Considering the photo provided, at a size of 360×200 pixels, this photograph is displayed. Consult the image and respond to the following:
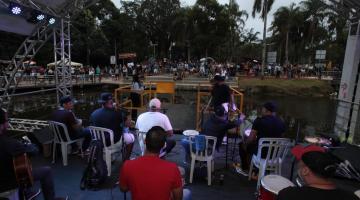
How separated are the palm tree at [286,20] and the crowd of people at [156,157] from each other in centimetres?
3012

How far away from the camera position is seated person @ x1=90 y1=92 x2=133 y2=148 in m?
4.41

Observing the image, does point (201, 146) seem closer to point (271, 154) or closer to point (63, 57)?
Answer: point (271, 154)

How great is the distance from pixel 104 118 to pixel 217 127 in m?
1.71

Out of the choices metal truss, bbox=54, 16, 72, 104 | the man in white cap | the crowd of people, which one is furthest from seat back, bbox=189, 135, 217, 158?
metal truss, bbox=54, 16, 72, 104

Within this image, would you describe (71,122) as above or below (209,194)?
above

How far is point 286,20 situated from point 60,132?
33.3 meters

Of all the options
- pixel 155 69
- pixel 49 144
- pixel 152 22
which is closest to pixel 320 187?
pixel 49 144

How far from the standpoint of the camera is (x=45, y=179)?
3.27 metres

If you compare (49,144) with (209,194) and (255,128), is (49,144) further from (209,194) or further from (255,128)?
(255,128)

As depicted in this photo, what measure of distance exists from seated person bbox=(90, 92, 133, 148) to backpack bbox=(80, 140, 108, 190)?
384mm

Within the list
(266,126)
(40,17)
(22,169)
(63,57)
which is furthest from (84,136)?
(63,57)

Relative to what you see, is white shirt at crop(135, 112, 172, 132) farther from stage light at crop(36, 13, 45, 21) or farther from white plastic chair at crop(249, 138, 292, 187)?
stage light at crop(36, 13, 45, 21)

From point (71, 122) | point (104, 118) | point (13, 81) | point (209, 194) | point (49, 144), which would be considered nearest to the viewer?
point (209, 194)

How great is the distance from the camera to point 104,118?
441cm
